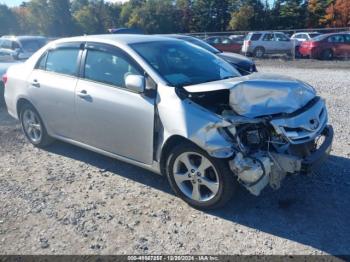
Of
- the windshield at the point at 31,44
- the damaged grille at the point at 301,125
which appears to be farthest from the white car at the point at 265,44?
→ the damaged grille at the point at 301,125

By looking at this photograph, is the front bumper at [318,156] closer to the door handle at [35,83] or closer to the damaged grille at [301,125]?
the damaged grille at [301,125]

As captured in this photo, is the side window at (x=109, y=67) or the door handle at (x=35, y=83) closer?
the side window at (x=109, y=67)

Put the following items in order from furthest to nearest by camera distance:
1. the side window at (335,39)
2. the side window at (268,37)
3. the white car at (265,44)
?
the side window at (268,37) → the white car at (265,44) → the side window at (335,39)

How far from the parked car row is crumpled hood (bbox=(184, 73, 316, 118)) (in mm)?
19621

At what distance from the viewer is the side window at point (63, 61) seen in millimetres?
5113

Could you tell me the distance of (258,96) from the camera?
12.6ft

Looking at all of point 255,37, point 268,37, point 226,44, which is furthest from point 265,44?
point 226,44

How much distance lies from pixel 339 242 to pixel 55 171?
3.50m

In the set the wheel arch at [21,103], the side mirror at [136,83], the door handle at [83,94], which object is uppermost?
the side mirror at [136,83]

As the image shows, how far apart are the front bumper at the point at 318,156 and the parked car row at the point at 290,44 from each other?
19241 mm

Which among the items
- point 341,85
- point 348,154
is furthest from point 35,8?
point 348,154

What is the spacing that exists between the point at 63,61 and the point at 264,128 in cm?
294

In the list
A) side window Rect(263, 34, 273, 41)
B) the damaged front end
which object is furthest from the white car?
the damaged front end

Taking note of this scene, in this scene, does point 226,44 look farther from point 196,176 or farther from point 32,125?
point 196,176
